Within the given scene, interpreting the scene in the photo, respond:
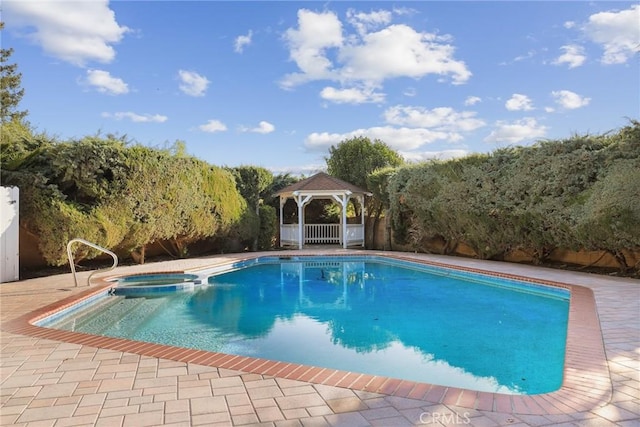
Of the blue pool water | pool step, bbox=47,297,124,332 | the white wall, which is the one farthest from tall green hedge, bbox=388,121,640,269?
the white wall

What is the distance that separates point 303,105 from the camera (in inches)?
779

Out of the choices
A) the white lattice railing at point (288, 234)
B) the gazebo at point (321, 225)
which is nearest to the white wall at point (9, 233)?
the gazebo at point (321, 225)

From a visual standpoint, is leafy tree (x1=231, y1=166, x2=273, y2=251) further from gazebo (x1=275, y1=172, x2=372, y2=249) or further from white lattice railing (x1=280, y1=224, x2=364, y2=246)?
white lattice railing (x1=280, y1=224, x2=364, y2=246)

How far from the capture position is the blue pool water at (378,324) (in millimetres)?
4934

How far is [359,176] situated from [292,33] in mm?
12878

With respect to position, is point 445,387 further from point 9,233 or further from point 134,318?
point 9,233

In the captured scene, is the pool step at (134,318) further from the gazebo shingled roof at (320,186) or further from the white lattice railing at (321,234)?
the white lattice railing at (321,234)

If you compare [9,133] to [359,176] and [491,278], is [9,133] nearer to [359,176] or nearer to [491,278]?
[491,278]

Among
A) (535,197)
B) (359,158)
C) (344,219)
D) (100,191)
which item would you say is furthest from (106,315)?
(359,158)

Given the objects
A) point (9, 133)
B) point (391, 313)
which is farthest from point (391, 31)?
point (9, 133)

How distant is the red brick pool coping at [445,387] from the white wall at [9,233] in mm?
4314

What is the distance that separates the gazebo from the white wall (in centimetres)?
1110

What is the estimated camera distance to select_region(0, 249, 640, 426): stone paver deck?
280 centimetres

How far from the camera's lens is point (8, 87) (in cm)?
2362
